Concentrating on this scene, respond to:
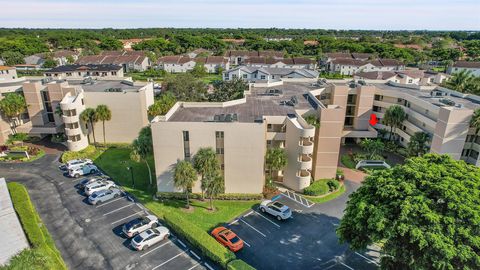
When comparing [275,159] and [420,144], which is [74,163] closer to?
[275,159]

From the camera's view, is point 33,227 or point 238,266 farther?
point 33,227

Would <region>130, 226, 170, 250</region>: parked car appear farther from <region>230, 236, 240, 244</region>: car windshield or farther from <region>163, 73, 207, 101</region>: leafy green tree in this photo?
<region>163, 73, 207, 101</region>: leafy green tree

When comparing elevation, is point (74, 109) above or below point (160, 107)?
above

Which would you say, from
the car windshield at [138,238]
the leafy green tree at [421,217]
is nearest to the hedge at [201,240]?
the car windshield at [138,238]

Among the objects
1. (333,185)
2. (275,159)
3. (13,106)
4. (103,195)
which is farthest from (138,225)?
(13,106)

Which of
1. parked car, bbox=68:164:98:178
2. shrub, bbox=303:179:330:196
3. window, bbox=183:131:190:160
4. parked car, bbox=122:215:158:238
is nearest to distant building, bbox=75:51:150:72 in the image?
parked car, bbox=68:164:98:178

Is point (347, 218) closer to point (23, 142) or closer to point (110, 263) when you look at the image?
point (110, 263)

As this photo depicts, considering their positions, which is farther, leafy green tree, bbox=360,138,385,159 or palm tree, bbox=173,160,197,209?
leafy green tree, bbox=360,138,385,159

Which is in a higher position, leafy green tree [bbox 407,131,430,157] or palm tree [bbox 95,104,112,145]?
palm tree [bbox 95,104,112,145]
